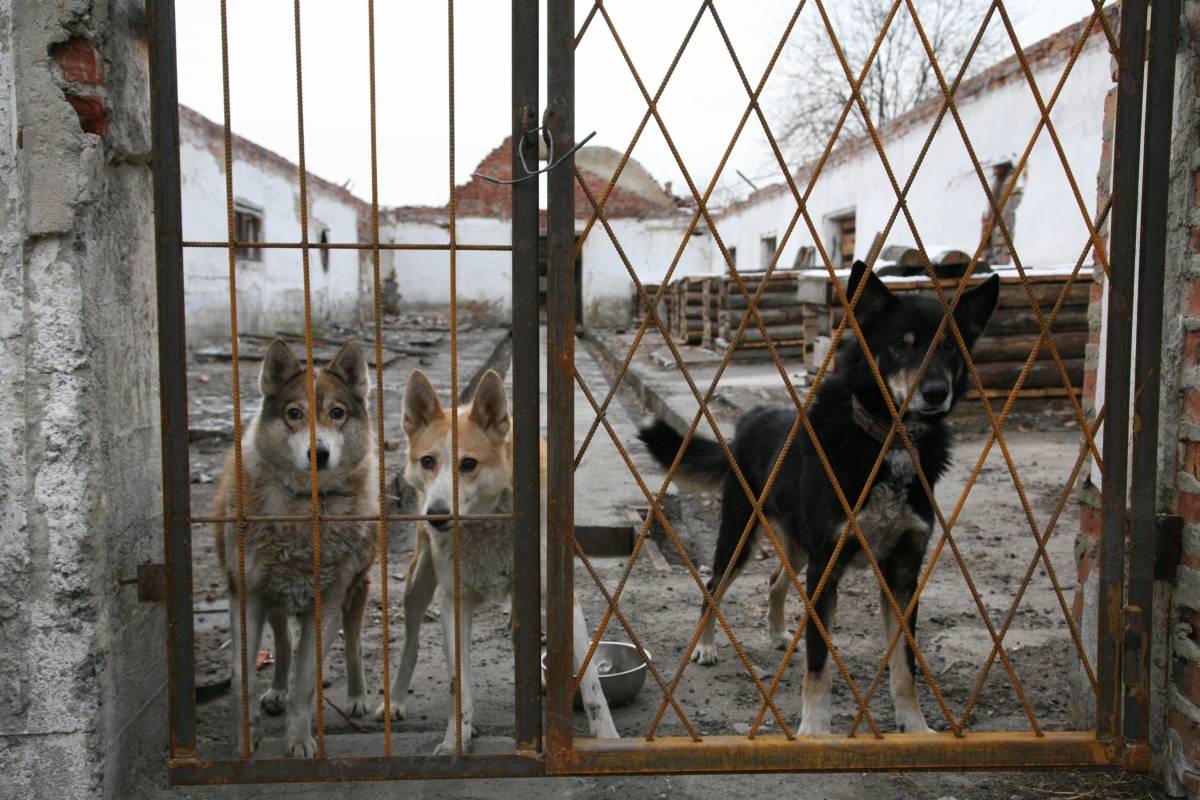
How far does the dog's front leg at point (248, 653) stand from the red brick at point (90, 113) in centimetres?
144

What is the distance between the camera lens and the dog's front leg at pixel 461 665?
9.01ft

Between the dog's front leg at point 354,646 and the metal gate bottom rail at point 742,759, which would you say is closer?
the metal gate bottom rail at point 742,759

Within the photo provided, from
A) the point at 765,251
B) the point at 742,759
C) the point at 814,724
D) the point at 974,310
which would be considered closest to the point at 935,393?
the point at 974,310

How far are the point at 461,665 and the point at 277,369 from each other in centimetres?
134

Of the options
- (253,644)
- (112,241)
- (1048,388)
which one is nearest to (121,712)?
(253,644)

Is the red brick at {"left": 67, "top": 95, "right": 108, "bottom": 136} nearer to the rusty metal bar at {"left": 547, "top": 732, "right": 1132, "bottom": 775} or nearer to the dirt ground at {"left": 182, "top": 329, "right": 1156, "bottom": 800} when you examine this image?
the dirt ground at {"left": 182, "top": 329, "right": 1156, "bottom": 800}

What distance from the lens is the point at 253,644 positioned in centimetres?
292

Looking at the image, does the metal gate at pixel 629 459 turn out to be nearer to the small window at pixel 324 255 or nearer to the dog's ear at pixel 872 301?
the dog's ear at pixel 872 301

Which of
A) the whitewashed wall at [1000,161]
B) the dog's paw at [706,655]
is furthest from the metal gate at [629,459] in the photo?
the whitewashed wall at [1000,161]

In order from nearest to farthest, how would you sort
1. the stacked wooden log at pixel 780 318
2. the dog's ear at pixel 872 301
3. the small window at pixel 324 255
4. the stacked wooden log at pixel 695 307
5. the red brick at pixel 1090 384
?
the red brick at pixel 1090 384, the dog's ear at pixel 872 301, the stacked wooden log at pixel 780 318, the stacked wooden log at pixel 695 307, the small window at pixel 324 255

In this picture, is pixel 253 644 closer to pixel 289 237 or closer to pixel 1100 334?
pixel 1100 334

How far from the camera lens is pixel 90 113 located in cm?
227

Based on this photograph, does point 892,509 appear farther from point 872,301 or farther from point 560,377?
point 560,377

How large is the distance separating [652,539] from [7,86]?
440cm
